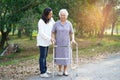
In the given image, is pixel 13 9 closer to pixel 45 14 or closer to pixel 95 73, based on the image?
pixel 95 73

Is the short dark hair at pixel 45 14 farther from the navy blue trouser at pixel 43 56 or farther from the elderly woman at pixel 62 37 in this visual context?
the navy blue trouser at pixel 43 56

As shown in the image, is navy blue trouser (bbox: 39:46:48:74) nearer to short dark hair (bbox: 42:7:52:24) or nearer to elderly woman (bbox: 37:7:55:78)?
elderly woman (bbox: 37:7:55:78)

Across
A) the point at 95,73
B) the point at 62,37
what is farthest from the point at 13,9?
the point at 62,37

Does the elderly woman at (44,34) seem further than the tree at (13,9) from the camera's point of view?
No

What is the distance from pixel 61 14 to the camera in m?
8.98

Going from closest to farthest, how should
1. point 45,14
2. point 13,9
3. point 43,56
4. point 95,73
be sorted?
point 45,14 → point 43,56 → point 95,73 → point 13,9

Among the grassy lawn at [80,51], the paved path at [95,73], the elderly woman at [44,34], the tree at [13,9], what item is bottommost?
the grassy lawn at [80,51]

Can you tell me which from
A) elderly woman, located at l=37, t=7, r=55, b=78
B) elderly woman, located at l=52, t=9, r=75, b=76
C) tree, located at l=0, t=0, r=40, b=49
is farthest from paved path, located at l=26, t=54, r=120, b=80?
tree, located at l=0, t=0, r=40, b=49

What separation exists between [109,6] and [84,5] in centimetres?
1544

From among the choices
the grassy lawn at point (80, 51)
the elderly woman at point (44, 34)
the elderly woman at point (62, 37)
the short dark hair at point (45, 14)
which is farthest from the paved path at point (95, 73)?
the grassy lawn at point (80, 51)

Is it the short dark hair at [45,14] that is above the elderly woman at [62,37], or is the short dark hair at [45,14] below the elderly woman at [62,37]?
above

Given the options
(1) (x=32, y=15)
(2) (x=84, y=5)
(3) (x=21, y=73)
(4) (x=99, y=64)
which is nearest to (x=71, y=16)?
(2) (x=84, y=5)

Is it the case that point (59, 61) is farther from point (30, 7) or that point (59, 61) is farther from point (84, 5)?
point (84, 5)

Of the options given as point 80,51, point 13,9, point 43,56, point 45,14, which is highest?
point 13,9
